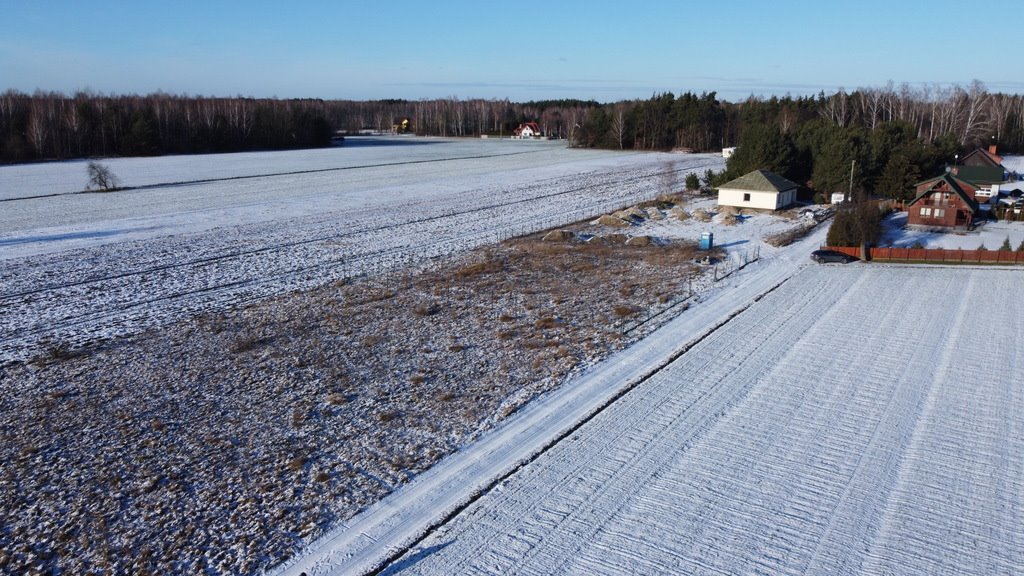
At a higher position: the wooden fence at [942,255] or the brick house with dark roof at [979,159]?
the brick house with dark roof at [979,159]

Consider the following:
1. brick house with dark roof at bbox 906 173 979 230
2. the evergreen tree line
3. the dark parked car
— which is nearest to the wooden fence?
the dark parked car

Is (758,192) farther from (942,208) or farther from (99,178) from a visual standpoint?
(99,178)

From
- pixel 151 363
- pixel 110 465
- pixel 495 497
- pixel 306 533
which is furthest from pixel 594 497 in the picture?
pixel 151 363

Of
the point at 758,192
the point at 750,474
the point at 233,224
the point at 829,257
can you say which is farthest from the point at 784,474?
the point at 233,224

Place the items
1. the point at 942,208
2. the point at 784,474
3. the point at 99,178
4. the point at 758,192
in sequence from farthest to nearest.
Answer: the point at 99,178, the point at 758,192, the point at 942,208, the point at 784,474

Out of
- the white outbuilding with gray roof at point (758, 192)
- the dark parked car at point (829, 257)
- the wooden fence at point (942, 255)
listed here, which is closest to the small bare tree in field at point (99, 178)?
the white outbuilding with gray roof at point (758, 192)

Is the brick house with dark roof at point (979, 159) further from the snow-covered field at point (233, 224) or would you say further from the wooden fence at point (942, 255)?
the wooden fence at point (942, 255)

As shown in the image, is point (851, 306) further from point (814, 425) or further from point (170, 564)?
point (170, 564)
